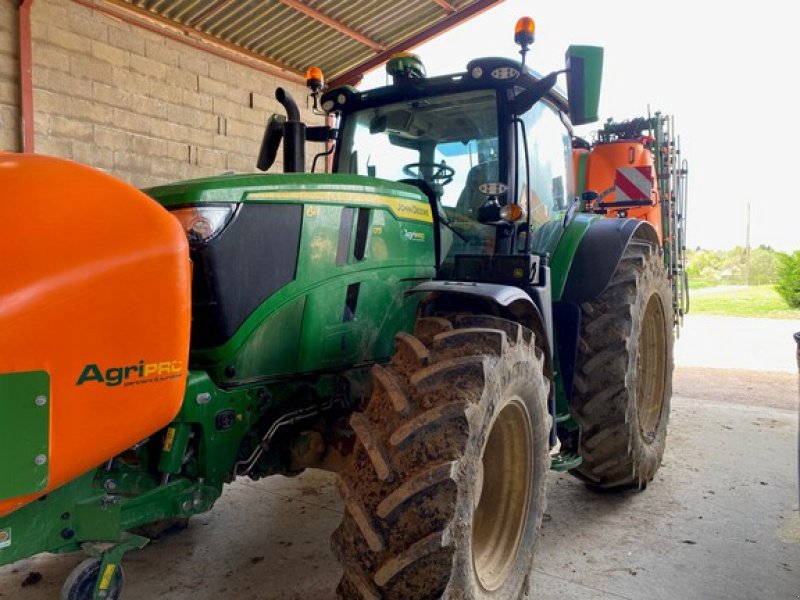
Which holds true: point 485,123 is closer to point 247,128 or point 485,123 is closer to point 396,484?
point 396,484

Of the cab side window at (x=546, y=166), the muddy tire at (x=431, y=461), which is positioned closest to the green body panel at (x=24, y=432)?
the muddy tire at (x=431, y=461)

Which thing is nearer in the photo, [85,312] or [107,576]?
[85,312]

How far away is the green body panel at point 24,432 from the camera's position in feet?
4.66

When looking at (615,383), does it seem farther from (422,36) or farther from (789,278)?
(789,278)

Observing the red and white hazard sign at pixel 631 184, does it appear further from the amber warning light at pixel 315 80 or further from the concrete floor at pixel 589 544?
the amber warning light at pixel 315 80

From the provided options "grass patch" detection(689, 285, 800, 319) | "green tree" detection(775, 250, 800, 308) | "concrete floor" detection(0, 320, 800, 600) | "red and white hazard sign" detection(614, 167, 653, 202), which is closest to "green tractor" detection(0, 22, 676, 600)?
"concrete floor" detection(0, 320, 800, 600)

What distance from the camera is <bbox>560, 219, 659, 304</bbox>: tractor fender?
337 cm

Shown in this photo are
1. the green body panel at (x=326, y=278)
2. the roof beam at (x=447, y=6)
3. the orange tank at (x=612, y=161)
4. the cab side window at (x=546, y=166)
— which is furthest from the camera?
the roof beam at (x=447, y=6)

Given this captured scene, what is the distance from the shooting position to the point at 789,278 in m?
15.8

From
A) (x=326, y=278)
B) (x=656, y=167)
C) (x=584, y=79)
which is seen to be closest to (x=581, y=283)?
(x=584, y=79)

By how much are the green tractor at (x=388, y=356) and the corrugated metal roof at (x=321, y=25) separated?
4061 millimetres

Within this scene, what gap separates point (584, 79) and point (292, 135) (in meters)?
1.28

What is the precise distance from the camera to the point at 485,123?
3107 millimetres

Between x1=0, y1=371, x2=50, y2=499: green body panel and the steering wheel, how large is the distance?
6.85 feet
